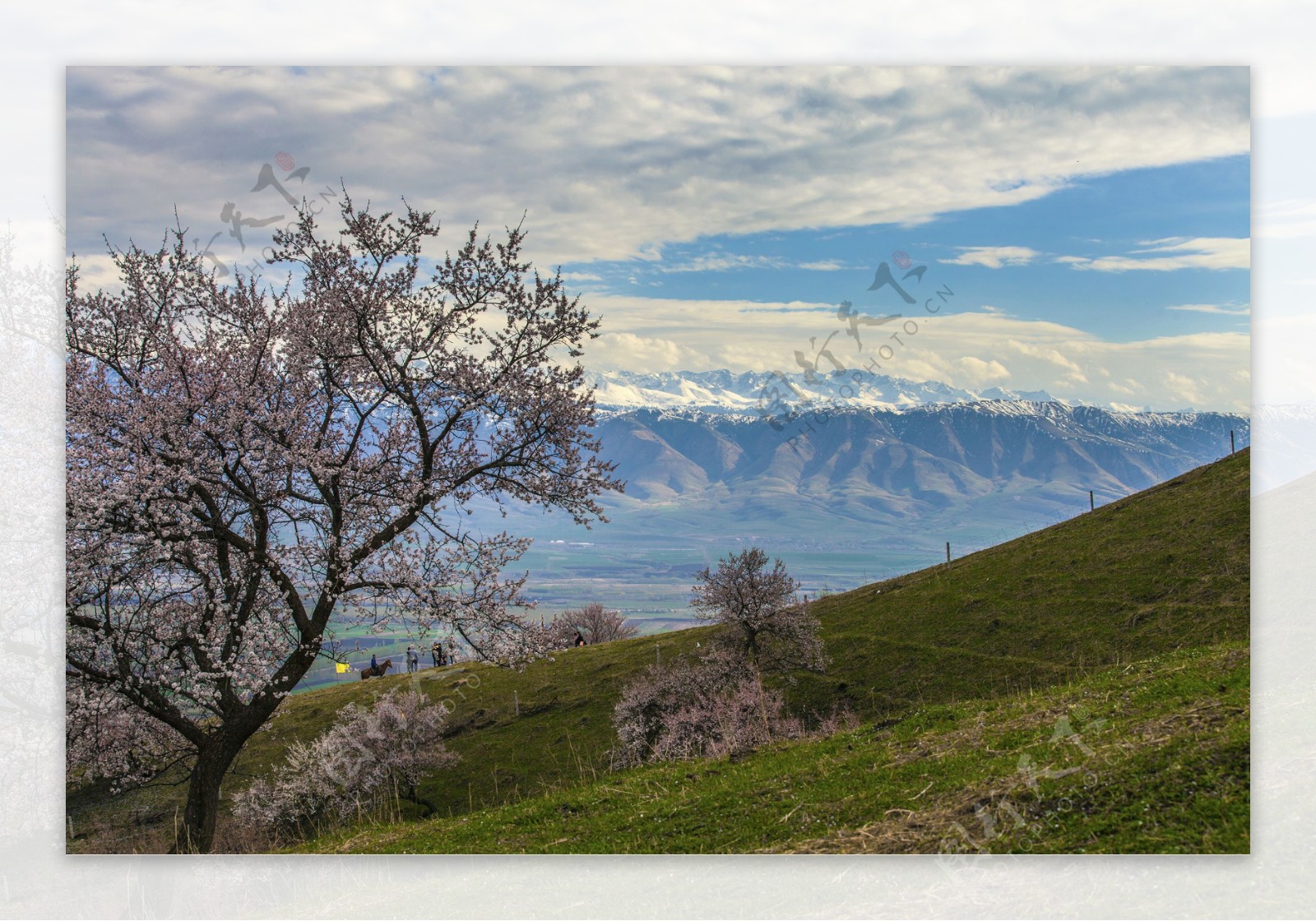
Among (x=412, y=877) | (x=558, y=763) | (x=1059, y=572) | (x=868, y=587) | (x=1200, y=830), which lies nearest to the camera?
(x=1200, y=830)

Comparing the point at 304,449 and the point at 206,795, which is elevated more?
the point at 304,449

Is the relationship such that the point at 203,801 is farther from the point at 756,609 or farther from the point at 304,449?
the point at 756,609

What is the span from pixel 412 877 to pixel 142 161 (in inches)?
430

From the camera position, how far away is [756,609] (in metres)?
37.9

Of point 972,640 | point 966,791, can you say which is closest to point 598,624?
point 972,640

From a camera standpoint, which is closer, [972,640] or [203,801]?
[203,801]

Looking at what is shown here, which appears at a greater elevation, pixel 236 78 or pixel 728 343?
→ pixel 236 78

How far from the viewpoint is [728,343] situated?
16750 millimetres

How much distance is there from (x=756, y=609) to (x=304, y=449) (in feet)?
92.0

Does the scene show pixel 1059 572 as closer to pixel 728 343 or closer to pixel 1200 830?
pixel 728 343

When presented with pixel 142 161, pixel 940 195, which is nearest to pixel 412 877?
pixel 142 161

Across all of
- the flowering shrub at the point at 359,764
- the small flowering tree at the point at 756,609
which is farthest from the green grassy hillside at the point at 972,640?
the small flowering tree at the point at 756,609

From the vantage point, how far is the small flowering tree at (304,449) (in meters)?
12.4

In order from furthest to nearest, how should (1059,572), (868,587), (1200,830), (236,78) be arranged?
(868,587), (1059,572), (236,78), (1200,830)
